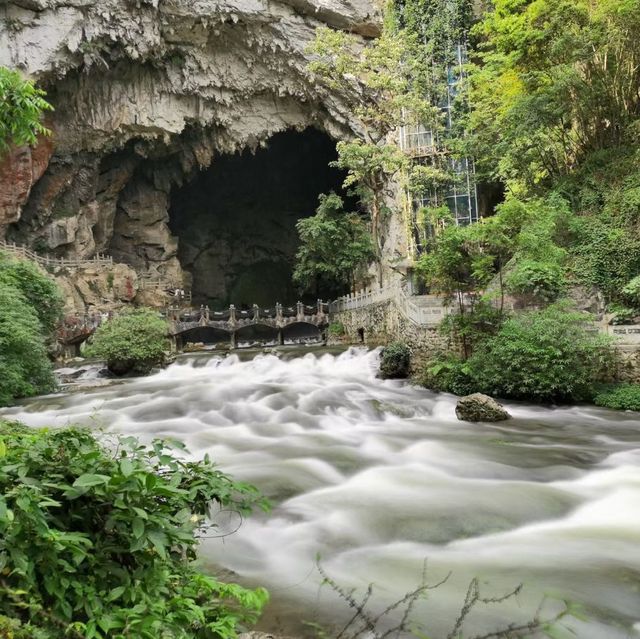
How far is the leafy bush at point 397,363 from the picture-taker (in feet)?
50.3

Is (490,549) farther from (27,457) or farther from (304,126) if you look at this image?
(304,126)

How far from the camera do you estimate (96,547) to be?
2.21 m

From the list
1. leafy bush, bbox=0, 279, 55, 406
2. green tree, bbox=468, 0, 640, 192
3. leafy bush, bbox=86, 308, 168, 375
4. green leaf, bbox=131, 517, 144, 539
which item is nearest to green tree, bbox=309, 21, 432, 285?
green tree, bbox=468, 0, 640, 192

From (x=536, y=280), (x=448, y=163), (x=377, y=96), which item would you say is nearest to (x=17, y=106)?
(x=536, y=280)

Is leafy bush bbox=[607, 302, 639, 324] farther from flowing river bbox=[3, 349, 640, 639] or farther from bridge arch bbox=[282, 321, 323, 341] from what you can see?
bridge arch bbox=[282, 321, 323, 341]

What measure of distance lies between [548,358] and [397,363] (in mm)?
4957

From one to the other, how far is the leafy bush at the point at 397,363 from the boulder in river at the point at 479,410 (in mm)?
4989

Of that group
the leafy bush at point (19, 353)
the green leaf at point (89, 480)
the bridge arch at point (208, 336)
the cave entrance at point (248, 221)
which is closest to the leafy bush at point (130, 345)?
the leafy bush at point (19, 353)

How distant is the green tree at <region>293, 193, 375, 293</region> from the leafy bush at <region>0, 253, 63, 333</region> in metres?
12.1

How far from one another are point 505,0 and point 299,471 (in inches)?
832

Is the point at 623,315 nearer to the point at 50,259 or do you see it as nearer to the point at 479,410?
the point at 479,410

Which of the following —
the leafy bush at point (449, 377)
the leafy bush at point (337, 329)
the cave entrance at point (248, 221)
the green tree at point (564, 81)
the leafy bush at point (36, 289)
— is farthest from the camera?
the cave entrance at point (248, 221)

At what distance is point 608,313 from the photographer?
13.5m

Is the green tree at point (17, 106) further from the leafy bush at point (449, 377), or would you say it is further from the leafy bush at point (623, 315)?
the leafy bush at point (623, 315)
